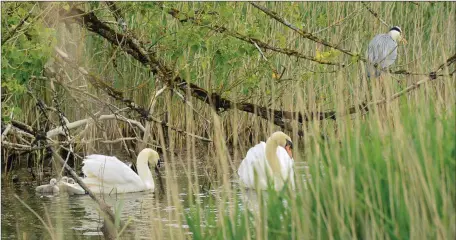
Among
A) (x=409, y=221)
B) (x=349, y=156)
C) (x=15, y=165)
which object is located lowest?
(x=409, y=221)

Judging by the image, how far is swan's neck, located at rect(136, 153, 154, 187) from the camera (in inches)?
420

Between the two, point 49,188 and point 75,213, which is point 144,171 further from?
point 75,213

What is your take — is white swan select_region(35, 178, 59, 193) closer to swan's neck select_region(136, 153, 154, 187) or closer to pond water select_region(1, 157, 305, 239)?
pond water select_region(1, 157, 305, 239)

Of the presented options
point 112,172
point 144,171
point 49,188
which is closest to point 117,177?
point 112,172

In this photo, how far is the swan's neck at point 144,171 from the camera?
10.7 m

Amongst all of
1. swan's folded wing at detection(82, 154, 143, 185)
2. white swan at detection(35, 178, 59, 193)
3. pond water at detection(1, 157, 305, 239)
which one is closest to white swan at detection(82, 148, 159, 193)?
swan's folded wing at detection(82, 154, 143, 185)

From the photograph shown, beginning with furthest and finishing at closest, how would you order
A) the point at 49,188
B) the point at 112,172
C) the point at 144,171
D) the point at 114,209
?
1. the point at 144,171
2. the point at 112,172
3. the point at 49,188
4. the point at 114,209

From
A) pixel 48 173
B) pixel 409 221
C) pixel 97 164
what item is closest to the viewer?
pixel 409 221

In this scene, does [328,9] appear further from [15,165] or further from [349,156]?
[349,156]

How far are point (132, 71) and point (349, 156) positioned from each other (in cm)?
836

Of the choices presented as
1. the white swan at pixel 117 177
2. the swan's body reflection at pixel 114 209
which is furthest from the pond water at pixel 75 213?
the white swan at pixel 117 177

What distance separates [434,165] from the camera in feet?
13.4

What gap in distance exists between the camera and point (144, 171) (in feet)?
35.1

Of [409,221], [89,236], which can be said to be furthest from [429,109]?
[89,236]
